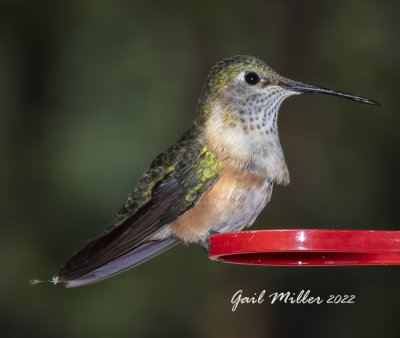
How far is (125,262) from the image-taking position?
10.7 ft

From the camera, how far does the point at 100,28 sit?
6.57 metres

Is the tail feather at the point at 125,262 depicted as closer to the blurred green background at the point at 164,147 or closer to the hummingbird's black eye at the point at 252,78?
the hummingbird's black eye at the point at 252,78

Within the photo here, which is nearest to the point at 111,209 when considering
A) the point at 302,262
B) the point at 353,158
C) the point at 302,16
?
the point at 353,158

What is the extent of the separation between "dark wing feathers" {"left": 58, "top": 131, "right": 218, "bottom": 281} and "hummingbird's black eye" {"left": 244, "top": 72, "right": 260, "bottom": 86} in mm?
370

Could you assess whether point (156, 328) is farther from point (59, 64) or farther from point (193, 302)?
point (59, 64)

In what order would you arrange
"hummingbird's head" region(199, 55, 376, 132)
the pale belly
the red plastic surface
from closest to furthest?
the red plastic surface
the pale belly
"hummingbird's head" region(199, 55, 376, 132)

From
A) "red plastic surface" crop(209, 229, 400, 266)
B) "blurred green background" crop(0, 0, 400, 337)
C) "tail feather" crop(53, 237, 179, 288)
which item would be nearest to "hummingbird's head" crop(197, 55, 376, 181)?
"tail feather" crop(53, 237, 179, 288)

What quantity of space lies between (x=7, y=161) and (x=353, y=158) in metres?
3.04

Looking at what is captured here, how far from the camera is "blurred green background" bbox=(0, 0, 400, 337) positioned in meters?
6.09

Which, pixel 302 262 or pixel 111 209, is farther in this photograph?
pixel 111 209

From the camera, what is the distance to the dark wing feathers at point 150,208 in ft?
Answer: 9.29

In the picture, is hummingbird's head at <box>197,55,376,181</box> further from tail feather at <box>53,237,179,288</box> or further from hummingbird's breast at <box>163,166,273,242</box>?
tail feather at <box>53,237,179,288</box>

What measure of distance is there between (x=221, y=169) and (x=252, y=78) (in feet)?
1.55

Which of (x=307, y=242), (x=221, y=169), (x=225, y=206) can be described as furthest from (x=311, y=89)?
(x=307, y=242)
